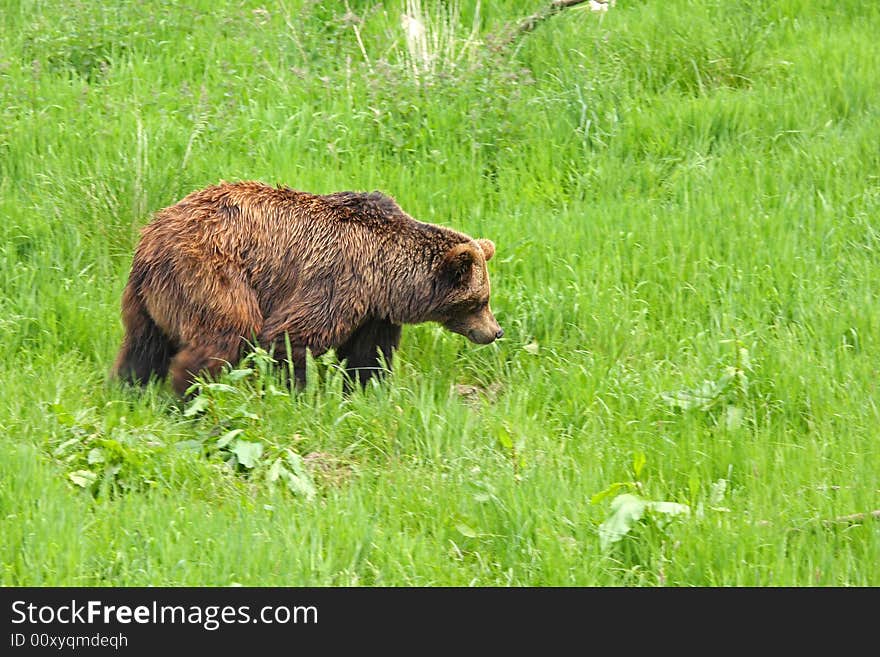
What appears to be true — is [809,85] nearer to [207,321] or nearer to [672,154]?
[672,154]

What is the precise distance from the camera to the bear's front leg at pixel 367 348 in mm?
6973

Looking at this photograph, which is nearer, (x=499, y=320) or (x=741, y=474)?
(x=741, y=474)

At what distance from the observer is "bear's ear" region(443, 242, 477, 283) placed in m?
6.88

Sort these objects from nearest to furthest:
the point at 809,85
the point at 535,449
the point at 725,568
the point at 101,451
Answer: the point at 725,568 < the point at 101,451 < the point at 535,449 < the point at 809,85

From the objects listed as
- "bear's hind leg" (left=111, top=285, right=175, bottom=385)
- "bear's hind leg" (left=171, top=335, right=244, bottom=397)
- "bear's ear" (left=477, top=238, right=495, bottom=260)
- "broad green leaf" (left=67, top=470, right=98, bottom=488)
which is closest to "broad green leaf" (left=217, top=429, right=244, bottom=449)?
"bear's hind leg" (left=171, top=335, right=244, bottom=397)

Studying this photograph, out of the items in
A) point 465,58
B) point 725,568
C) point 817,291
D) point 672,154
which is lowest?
point 725,568

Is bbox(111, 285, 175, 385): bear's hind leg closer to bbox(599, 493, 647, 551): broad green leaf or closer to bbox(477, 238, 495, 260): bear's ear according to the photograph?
bbox(477, 238, 495, 260): bear's ear

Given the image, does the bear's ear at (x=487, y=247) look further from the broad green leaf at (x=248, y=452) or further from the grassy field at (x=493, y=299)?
the broad green leaf at (x=248, y=452)

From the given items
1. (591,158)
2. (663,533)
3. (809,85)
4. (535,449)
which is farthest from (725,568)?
(809,85)

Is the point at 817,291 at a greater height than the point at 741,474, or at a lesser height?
greater

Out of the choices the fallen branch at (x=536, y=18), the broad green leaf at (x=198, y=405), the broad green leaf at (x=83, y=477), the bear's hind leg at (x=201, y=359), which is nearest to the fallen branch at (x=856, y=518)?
the broad green leaf at (x=198, y=405)

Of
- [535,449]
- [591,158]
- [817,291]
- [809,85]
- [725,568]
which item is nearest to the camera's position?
[725,568]

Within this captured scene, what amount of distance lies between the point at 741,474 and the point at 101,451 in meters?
3.04

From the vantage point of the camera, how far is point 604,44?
32.0 feet
